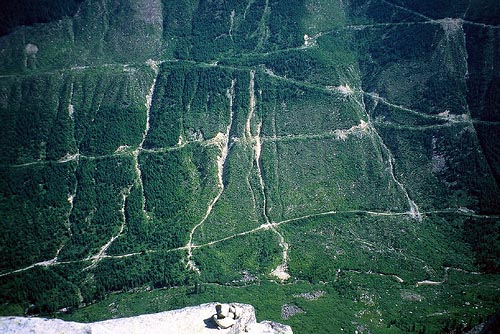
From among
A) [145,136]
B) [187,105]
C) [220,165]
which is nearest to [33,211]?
[145,136]

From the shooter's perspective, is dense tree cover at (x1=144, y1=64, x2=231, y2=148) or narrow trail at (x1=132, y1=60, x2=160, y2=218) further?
dense tree cover at (x1=144, y1=64, x2=231, y2=148)

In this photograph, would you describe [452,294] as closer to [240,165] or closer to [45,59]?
[240,165]

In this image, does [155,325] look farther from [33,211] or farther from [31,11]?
[31,11]

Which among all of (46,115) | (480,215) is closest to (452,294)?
(480,215)

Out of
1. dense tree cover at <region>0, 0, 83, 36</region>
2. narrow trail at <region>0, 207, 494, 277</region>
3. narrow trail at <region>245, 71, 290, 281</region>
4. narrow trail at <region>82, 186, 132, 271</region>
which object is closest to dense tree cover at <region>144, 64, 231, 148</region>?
narrow trail at <region>245, 71, 290, 281</region>

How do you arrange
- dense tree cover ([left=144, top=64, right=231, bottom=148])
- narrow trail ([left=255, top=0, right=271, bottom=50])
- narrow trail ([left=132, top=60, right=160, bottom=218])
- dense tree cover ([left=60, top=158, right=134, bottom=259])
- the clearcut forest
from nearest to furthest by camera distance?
1. the clearcut forest
2. dense tree cover ([left=60, top=158, right=134, bottom=259])
3. narrow trail ([left=132, top=60, right=160, bottom=218])
4. dense tree cover ([left=144, top=64, right=231, bottom=148])
5. narrow trail ([left=255, top=0, right=271, bottom=50])

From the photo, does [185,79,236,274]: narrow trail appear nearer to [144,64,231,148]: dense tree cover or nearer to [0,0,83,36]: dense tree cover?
[144,64,231,148]: dense tree cover

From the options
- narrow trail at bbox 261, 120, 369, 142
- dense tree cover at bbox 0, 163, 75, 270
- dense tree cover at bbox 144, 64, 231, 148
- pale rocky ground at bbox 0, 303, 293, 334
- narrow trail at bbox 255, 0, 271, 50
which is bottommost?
pale rocky ground at bbox 0, 303, 293, 334
